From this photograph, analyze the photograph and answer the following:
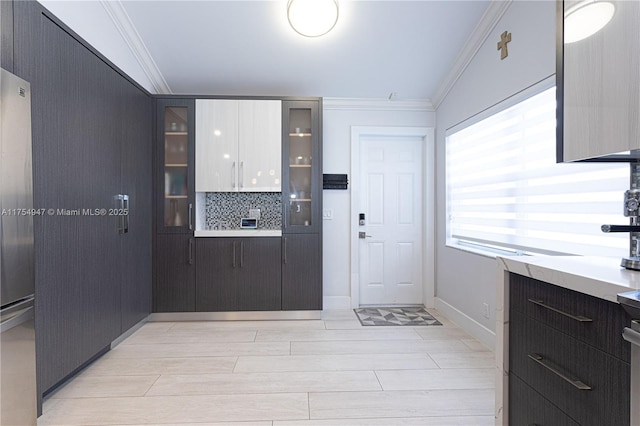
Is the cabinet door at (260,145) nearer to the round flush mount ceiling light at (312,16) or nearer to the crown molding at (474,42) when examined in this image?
the round flush mount ceiling light at (312,16)

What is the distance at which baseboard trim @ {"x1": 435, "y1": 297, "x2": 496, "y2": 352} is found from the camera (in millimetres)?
2803

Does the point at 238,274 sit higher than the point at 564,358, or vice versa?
the point at 564,358

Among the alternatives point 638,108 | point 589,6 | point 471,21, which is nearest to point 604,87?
point 638,108

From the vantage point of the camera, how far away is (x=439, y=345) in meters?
2.86

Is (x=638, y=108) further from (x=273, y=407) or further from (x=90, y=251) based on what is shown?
(x=90, y=251)

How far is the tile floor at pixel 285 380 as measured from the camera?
1.88 meters

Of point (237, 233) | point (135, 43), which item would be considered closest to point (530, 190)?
point (237, 233)

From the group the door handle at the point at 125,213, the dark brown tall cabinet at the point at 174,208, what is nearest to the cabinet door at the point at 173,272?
the dark brown tall cabinet at the point at 174,208

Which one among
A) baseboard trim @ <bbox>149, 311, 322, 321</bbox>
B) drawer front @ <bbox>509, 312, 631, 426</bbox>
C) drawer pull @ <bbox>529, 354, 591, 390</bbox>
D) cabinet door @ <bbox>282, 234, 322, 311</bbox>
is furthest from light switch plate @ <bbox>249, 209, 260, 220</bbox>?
drawer pull @ <bbox>529, 354, 591, 390</bbox>

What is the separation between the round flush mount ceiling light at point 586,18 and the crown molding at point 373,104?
102 inches

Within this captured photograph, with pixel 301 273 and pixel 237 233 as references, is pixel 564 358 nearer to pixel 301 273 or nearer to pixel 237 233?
pixel 301 273

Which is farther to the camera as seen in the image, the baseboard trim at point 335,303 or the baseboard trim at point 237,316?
the baseboard trim at point 335,303

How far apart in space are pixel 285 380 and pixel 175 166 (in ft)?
7.92

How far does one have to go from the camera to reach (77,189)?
2.23 meters
